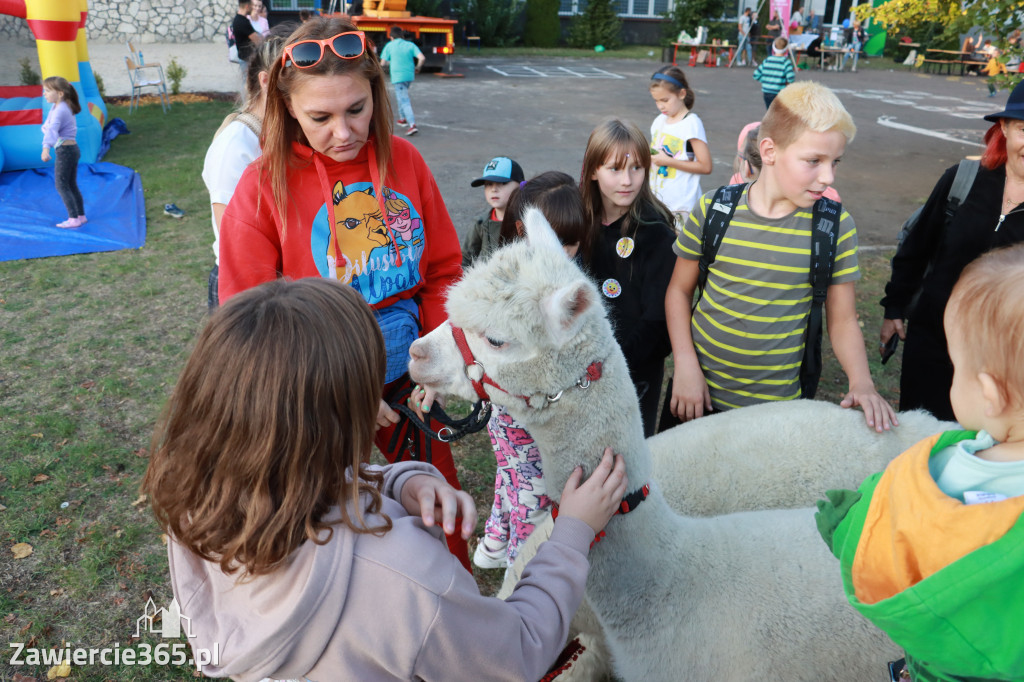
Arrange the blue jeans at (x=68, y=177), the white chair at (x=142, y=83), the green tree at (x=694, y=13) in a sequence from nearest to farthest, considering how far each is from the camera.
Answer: the blue jeans at (x=68, y=177) → the white chair at (x=142, y=83) → the green tree at (x=694, y=13)

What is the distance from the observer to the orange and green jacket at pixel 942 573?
1.03 m

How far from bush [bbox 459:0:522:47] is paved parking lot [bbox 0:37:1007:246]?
11.1 feet

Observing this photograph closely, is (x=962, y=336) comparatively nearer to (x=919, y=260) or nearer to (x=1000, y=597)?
(x=1000, y=597)

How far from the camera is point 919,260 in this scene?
9.89 feet

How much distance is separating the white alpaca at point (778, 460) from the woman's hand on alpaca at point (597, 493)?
776 mm

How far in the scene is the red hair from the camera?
2.65 meters

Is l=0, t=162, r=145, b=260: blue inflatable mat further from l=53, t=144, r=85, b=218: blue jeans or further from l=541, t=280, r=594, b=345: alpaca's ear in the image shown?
l=541, t=280, r=594, b=345: alpaca's ear

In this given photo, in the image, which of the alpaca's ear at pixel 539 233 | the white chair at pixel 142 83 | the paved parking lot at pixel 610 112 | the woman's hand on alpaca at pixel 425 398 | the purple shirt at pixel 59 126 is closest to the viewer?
the alpaca's ear at pixel 539 233

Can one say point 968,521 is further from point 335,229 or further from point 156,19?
point 156,19

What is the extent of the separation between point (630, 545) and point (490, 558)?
1442 millimetres

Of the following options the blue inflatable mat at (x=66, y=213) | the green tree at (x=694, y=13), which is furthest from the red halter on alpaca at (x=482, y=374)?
the green tree at (x=694, y=13)

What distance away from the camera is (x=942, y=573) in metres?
1.05

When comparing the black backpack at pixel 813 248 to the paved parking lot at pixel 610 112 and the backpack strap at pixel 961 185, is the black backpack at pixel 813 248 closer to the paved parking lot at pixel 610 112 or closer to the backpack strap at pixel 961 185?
the backpack strap at pixel 961 185

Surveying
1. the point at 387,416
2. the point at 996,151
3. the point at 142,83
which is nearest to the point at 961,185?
the point at 996,151
